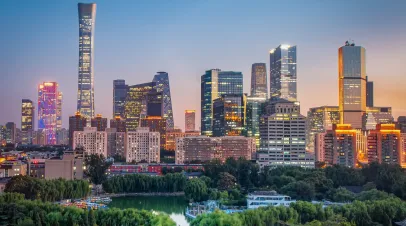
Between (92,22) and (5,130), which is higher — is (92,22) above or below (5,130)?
above

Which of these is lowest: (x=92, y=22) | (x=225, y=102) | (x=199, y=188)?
(x=199, y=188)

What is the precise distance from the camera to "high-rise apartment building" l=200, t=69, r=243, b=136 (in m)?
97.9

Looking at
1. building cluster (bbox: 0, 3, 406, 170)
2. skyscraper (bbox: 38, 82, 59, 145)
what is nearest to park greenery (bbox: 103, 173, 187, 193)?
building cluster (bbox: 0, 3, 406, 170)

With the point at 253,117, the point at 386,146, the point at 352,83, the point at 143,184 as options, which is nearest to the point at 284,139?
the point at 386,146

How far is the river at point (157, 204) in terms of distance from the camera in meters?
33.7

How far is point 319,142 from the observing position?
7538 cm

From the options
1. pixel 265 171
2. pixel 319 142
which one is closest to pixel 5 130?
pixel 319 142

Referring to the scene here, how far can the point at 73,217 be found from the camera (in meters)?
23.7

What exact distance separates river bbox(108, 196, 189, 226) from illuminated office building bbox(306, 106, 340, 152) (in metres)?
53.8

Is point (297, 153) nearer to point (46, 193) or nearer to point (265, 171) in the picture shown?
point (265, 171)

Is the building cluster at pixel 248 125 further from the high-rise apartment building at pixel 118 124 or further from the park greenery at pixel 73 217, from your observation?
the park greenery at pixel 73 217

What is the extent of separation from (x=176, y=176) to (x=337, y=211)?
18.7m

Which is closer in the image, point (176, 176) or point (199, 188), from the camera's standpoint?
point (199, 188)

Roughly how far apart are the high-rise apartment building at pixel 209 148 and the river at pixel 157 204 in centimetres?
2905
